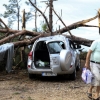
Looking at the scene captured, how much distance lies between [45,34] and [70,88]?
5843 millimetres

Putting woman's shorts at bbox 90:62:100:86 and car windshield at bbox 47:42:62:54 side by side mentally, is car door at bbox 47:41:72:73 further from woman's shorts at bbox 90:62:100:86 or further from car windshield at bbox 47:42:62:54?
woman's shorts at bbox 90:62:100:86

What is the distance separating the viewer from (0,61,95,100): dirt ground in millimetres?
8203

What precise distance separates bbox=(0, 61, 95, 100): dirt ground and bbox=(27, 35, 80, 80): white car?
44 cm

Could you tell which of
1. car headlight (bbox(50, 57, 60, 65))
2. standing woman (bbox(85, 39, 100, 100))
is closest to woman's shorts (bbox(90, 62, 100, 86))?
standing woman (bbox(85, 39, 100, 100))

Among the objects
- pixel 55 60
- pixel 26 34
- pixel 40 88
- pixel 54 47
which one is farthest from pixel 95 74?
pixel 26 34

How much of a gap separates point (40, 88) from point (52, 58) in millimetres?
1556

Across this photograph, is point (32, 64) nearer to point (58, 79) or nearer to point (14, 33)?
point (58, 79)

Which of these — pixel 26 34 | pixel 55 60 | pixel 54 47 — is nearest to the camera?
pixel 55 60

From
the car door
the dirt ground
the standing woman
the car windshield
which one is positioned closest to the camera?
the standing woman

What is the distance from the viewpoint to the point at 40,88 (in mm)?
9703

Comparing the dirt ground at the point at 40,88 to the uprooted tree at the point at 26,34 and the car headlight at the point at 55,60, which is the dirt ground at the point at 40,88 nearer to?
the car headlight at the point at 55,60

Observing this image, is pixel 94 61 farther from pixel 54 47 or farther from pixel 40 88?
pixel 54 47

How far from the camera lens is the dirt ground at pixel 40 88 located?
8203 millimetres

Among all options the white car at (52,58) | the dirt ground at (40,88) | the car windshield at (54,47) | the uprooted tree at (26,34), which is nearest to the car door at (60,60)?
the white car at (52,58)
